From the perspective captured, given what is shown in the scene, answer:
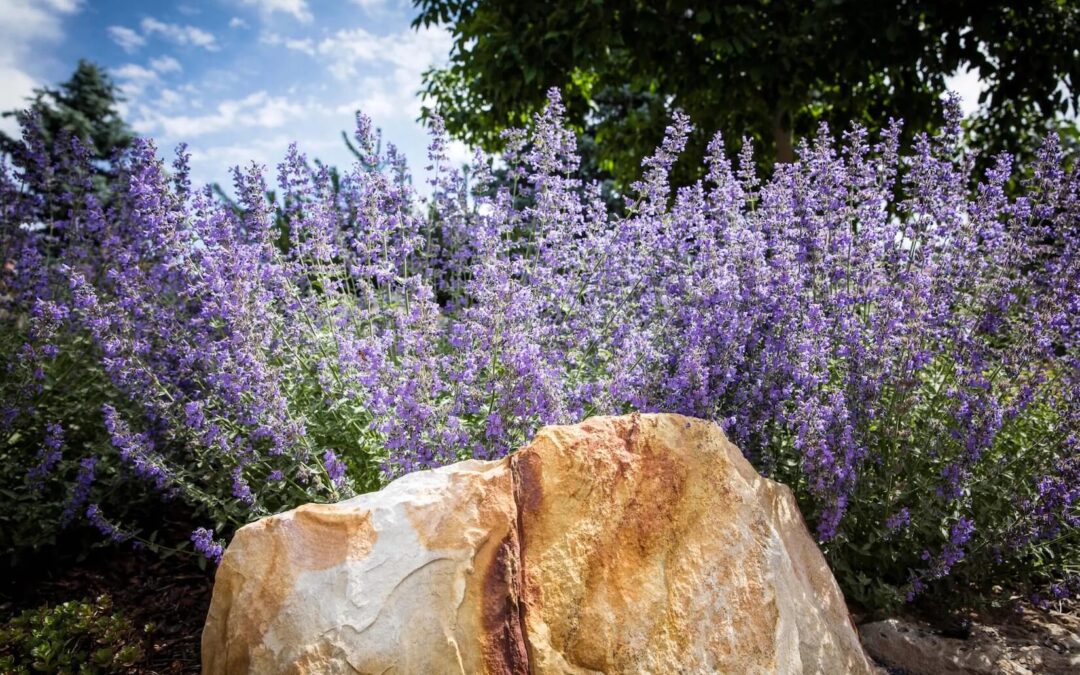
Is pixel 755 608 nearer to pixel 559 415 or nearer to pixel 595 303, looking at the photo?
pixel 559 415

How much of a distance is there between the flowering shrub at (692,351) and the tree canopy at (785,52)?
14.3ft

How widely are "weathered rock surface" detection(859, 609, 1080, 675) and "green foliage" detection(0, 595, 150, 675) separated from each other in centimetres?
328

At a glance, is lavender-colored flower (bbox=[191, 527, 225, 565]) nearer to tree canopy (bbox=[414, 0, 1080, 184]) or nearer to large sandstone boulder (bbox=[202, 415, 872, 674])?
large sandstone boulder (bbox=[202, 415, 872, 674])

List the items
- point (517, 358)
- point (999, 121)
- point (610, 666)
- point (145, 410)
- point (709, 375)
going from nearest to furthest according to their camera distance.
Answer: point (610, 666) → point (517, 358) → point (709, 375) → point (145, 410) → point (999, 121)

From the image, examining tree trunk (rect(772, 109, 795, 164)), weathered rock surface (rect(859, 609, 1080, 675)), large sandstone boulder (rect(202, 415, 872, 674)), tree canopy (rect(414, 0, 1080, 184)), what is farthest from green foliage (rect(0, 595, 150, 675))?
tree trunk (rect(772, 109, 795, 164))

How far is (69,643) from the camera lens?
3.68 metres

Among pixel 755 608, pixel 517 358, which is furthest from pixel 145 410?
pixel 755 608

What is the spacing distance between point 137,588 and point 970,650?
4.21 meters

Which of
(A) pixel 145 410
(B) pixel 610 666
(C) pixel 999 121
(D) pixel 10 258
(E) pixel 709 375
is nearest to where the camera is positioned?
(B) pixel 610 666

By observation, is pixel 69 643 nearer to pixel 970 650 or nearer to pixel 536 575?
pixel 536 575

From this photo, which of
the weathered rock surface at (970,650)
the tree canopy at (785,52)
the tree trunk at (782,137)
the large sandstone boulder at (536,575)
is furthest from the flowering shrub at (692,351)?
the tree trunk at (782,137)

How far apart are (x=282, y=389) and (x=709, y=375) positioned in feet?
6.76

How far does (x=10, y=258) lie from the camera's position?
19.7 feet

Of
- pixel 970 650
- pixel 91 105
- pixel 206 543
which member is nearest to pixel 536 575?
pixel 206 543
